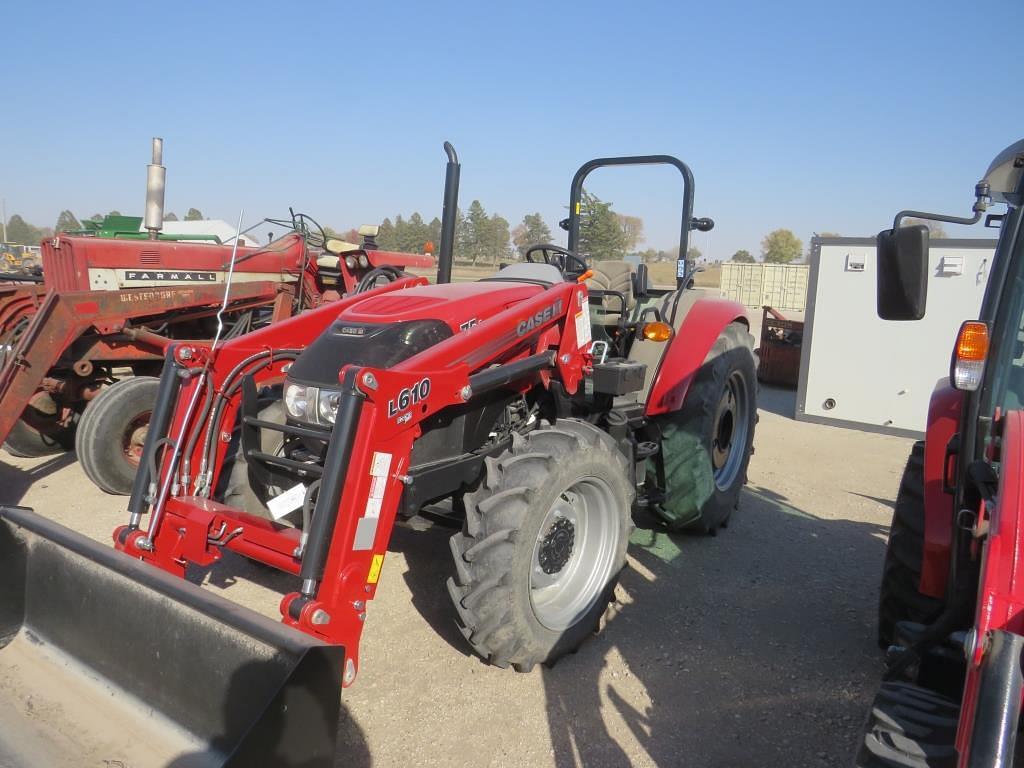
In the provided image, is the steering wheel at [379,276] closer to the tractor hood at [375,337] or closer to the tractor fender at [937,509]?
the tractor hood at [375,337]

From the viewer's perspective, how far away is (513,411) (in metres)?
3.33

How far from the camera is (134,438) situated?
16.9 feet

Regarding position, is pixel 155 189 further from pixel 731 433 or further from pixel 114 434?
pixel 731 433

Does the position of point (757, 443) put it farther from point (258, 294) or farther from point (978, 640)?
point (978, 640)

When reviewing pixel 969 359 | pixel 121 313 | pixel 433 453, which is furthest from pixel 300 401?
pixel 121 313

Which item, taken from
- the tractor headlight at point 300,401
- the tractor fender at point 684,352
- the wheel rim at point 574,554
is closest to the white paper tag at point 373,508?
the tractor headlight at point 300,401

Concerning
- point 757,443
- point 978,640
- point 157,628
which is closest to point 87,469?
point 157,628

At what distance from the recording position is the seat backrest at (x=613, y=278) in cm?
455

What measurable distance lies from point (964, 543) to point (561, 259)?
282 centimetres

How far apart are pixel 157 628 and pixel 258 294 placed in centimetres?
457

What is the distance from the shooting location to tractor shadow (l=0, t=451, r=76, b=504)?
5070 mm

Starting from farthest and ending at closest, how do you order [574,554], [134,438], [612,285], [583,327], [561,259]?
1. [134,438]
2. [612,285]
3. [561,259]
4. [583,327]
5. [574,554]

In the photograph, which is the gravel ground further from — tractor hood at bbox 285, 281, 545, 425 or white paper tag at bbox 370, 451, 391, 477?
tractor hood at bbox 285, 281, 545, 425

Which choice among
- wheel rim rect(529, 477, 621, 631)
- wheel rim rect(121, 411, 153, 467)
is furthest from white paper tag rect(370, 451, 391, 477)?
wheel rim rect(121, 411, 153, 467)
